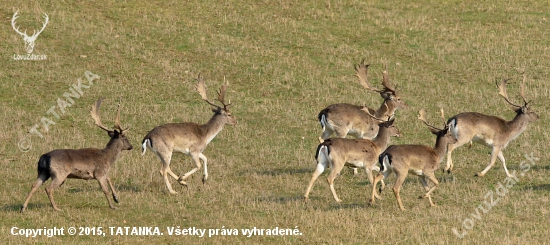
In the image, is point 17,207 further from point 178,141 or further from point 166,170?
point 178,141

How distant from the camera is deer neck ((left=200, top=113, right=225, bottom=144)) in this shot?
17.6m

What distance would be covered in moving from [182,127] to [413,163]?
471cm

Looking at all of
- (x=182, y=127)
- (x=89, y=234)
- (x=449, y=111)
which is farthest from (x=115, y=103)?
(x=89, y=234)

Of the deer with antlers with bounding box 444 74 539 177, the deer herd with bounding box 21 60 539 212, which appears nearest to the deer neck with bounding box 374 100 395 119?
the deer herd with bounding box 21 60 539 212

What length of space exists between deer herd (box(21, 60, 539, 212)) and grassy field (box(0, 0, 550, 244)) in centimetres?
49

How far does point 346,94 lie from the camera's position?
83.1 ft

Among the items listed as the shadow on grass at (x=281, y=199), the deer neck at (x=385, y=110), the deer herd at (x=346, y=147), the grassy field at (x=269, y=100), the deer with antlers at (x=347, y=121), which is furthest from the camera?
the deer neck at (x=385, y=110)

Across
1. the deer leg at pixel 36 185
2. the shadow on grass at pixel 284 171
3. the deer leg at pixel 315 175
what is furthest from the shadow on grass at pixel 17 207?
the shadow on grass at pixel 284 171

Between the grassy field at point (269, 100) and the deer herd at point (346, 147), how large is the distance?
1.59 feet

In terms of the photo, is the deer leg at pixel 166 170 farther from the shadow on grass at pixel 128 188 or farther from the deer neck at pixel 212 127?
the deer neck at pixel 212 127

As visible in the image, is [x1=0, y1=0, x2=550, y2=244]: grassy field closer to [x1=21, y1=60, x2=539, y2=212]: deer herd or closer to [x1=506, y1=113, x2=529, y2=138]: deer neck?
[x1=21, y1=60, x2=539, y2=212]: deer herd

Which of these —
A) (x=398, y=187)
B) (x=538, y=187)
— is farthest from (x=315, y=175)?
(x=538, y=187)

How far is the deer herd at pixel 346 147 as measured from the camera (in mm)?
14586

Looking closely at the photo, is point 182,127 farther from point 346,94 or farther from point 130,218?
point 346,94
